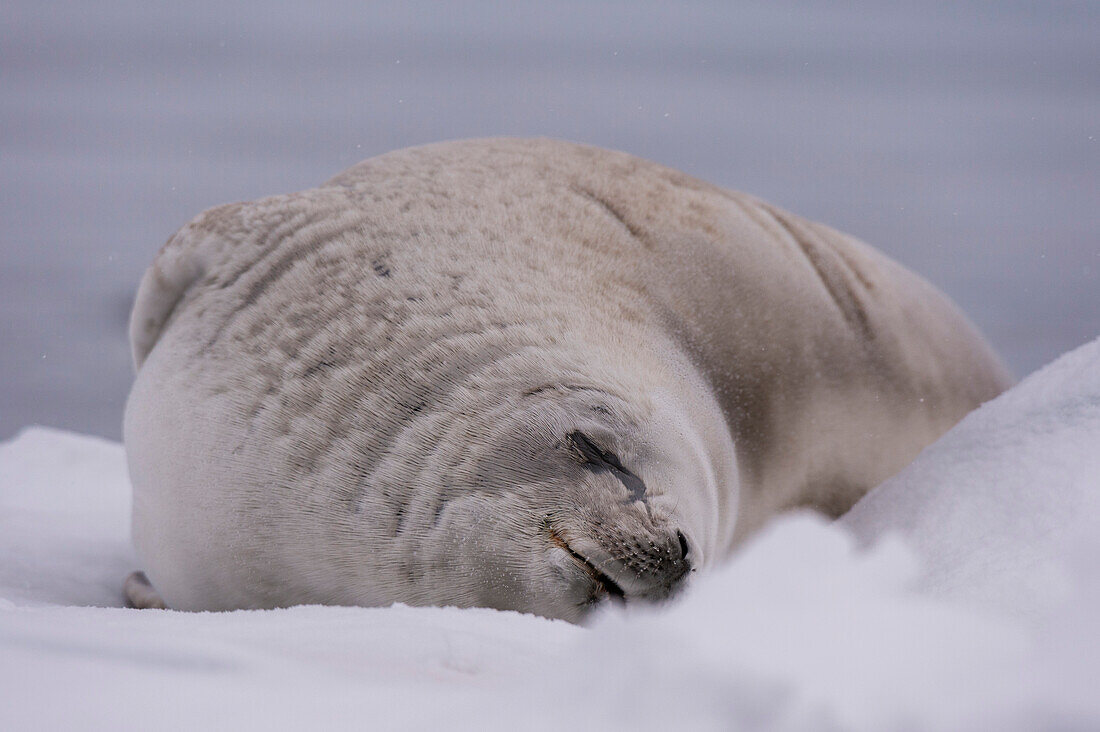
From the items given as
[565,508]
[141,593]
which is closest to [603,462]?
[565,508]

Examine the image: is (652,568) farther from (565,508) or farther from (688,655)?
(688,655)

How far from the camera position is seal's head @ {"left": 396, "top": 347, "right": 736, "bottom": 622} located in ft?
2.72

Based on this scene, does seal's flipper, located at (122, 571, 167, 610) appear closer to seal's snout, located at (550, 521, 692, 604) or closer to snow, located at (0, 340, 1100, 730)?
snow, located at (0, 340, 1100, 730)

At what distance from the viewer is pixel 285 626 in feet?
2.47

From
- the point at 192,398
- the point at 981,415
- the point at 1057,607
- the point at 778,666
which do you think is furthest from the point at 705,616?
the point at 981,415

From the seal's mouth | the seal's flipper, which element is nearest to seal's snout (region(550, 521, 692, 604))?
the seal's mouth

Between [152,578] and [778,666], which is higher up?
[778,666]

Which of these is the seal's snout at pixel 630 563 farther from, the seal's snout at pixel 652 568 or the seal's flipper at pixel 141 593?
the seal's flipper at pixel 141 593

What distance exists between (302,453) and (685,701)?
537mm

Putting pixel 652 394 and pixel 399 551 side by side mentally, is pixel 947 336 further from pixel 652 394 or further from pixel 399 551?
pixel 399 551

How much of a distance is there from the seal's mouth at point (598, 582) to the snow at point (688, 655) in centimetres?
3

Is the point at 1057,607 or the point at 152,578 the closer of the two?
the point at 1057,607

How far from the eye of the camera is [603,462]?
2.89 ft

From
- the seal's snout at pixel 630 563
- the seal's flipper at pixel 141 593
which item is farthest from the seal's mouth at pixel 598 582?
the seal's flipper at pixel 141 593
